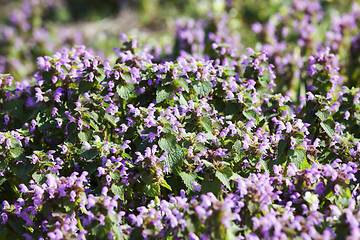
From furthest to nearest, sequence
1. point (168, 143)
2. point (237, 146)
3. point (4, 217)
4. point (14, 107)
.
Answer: point (14, 107) → point (237, 146) → point (168, 143) → point (4, 217)

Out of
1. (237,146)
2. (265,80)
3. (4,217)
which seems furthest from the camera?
(265,80)

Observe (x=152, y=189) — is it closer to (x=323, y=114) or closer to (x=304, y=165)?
(x=304, y=165)

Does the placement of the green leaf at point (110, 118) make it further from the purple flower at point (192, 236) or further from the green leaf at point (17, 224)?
the purple flower at point (192, 236)

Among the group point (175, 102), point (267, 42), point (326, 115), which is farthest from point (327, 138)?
point (267, 42)

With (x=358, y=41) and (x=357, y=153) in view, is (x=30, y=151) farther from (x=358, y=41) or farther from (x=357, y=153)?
(x=358, y=41)

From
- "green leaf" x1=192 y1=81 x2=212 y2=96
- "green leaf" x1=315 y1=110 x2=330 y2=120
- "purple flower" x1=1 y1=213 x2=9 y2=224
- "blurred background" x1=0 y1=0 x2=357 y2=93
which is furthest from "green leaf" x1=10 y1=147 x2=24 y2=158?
"blurred background" x1=0 y1=0 x2=357 y2=93

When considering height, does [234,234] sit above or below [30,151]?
above

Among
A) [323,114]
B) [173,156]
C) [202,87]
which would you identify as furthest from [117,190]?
[323,114]
